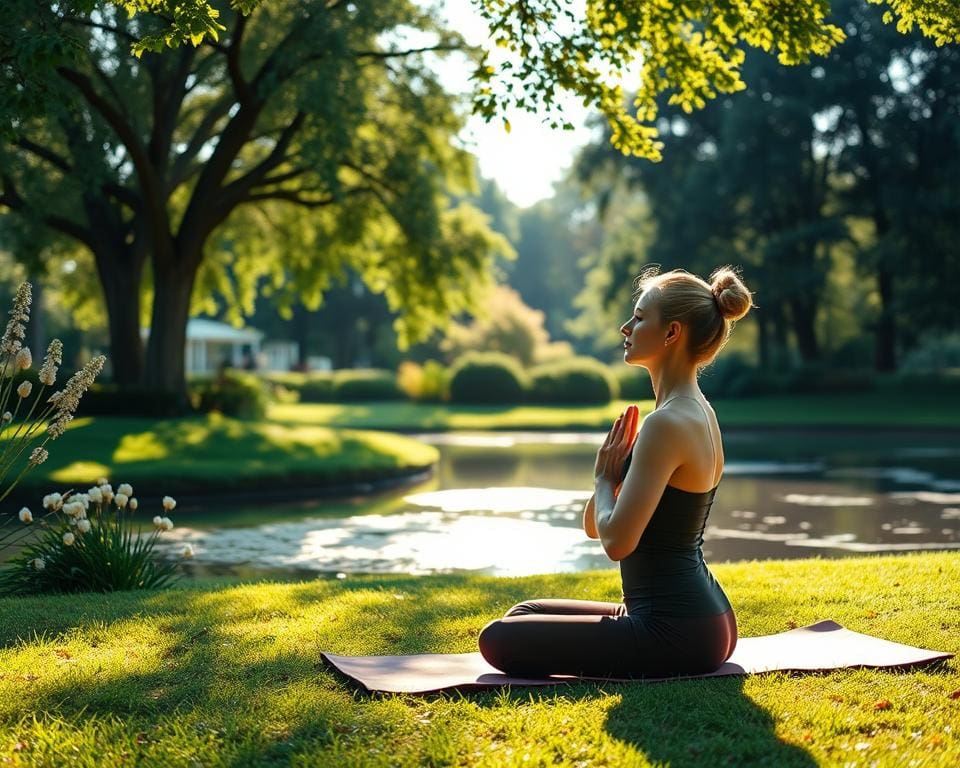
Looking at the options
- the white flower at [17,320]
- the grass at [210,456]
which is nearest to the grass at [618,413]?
the grass at [210,456]

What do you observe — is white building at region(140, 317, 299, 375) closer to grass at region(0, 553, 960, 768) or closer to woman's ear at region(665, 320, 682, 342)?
grass at region(0, 553, 960, 768)

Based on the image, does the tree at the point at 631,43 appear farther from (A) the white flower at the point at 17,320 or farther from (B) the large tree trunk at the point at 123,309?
(B) the large tree trunk at the point at 123,309

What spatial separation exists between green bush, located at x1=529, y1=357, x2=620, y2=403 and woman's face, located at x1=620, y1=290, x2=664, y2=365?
36.4 m

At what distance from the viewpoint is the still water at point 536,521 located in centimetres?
1092

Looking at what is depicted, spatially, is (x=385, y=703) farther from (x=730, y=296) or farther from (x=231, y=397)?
(x=231, y=397)

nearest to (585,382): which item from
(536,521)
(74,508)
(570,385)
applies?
(570,385)

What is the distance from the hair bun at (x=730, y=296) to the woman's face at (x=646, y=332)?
0.24 m

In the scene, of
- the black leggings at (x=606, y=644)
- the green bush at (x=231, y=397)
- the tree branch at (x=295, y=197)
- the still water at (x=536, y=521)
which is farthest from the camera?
the green bush at (x=231, y=397)

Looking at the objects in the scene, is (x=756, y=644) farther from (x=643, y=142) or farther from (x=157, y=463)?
(x=157, y=463)

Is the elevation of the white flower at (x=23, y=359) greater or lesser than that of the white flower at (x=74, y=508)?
greater

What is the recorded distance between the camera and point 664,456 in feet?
13.6

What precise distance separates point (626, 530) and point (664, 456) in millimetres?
313

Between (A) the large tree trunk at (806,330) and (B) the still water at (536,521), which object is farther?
(A) the large tree trunk at (806,330)

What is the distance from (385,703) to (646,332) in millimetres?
1769
